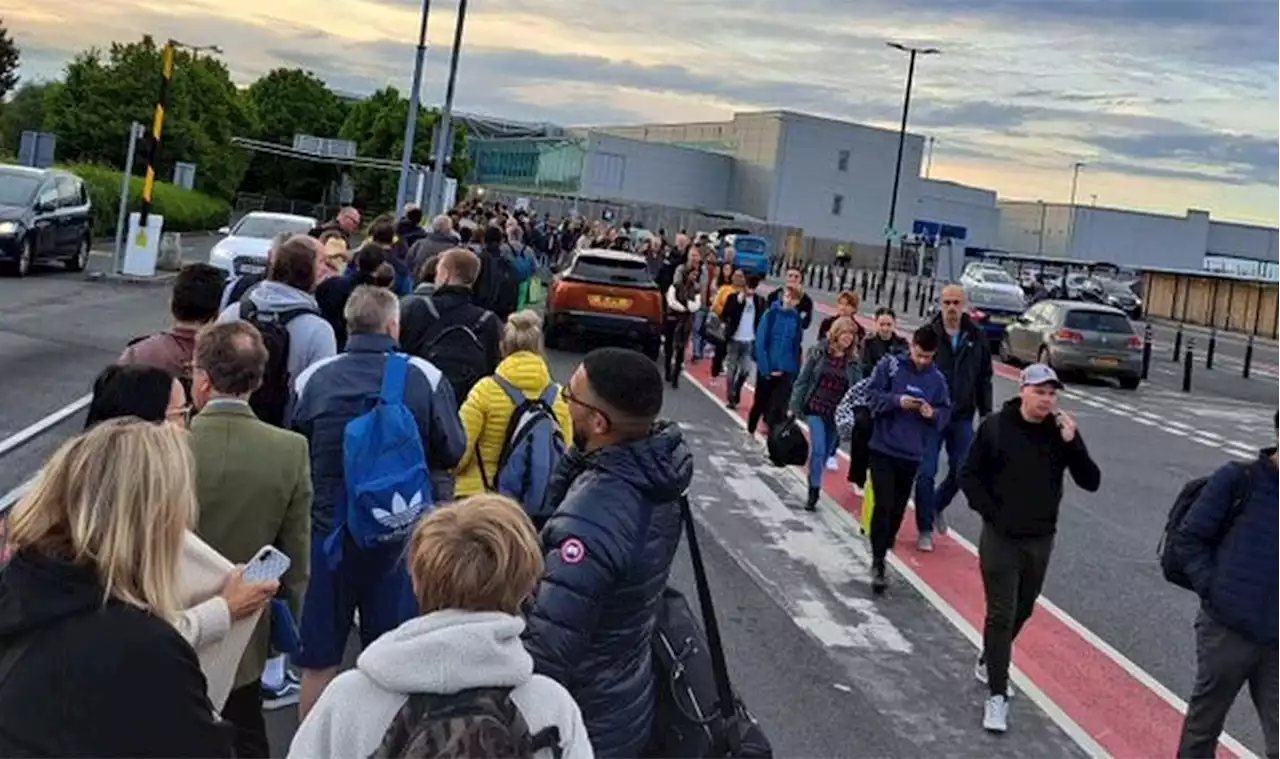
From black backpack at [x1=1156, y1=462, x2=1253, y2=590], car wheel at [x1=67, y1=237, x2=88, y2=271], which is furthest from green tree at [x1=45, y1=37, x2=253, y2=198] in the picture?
black backpack at [x1=1156, y1=462, x2=1253, y2=590]

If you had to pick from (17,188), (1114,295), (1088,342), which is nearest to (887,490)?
(1088,342)

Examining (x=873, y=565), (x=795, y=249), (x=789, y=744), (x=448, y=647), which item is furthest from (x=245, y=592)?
(x=795, y=249)

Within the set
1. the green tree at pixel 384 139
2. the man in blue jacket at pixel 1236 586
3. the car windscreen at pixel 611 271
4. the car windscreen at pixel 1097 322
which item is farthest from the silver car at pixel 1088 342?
the green tree at pixel 384 139

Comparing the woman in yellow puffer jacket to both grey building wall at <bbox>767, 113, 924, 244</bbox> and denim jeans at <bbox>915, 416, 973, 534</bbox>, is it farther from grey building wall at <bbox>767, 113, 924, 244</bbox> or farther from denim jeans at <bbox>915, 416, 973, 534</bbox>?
grey building wall at <bbox>767, 113, 924, 244</bbox>

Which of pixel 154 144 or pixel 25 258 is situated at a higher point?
pixel 154 144

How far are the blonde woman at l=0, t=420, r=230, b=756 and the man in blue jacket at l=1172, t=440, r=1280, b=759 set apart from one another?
4.24 metres

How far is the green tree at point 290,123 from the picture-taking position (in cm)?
9250

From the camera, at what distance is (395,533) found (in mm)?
5297

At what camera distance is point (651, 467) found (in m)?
3.72

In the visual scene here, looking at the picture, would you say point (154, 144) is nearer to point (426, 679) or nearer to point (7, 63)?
point (426, 679)

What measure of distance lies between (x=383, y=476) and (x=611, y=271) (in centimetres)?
1696

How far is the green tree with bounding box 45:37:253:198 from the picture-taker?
57.0 m

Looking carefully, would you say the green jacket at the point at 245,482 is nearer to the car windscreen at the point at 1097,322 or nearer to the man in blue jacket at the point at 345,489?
the man in blue jacket at the point at 345,489

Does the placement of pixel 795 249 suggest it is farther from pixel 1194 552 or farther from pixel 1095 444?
pixel 1194 552
